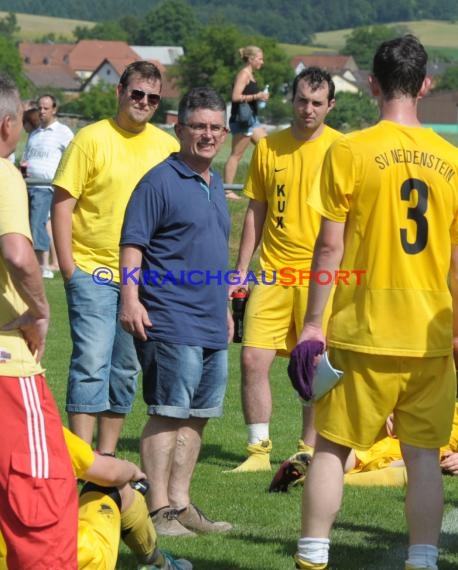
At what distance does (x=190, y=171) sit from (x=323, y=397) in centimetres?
173

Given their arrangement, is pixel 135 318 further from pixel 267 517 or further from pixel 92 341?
pixel 267 517

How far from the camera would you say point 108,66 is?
176 meters

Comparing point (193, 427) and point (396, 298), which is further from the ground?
point (396, 298)

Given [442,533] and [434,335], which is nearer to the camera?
[434,335]

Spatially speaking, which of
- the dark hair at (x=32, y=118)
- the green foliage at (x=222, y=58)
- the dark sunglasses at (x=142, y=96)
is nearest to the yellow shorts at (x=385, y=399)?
the dark sunglasses at (x=142, y=96)

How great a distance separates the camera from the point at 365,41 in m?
171

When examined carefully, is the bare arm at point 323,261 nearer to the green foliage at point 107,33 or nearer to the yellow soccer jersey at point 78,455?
the yellow soccer jersey at point 78,455

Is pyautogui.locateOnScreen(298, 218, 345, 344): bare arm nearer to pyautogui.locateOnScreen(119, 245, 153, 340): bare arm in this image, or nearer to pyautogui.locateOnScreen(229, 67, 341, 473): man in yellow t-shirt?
pyautogui.locateOnScreen(119, 245, 153, 340): bare arm

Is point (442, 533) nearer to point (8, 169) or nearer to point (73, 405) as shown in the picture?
point (73, 405)

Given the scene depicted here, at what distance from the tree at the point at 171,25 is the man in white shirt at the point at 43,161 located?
495 feet

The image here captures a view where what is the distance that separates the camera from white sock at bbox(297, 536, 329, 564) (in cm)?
517

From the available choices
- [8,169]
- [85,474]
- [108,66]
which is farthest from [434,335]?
[108,66]

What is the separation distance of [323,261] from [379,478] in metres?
2.82

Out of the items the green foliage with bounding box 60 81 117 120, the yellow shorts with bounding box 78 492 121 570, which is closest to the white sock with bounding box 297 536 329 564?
the yellow shorts with bounding box 78 492 121 570
